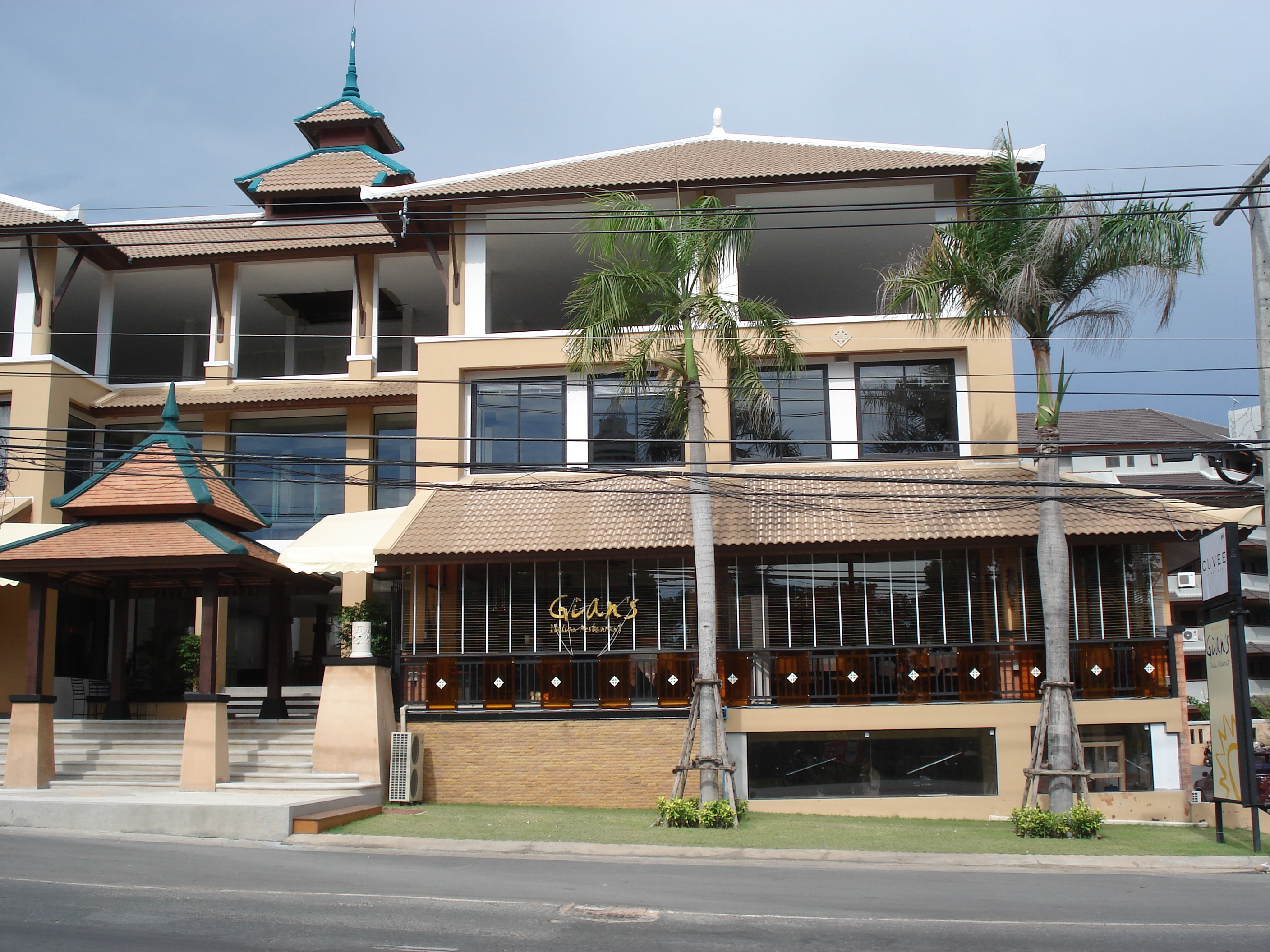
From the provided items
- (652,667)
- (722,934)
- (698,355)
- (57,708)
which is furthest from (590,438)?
(722,934)

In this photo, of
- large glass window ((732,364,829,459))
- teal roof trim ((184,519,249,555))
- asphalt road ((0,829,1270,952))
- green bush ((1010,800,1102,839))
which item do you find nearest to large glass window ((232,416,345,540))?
teal roof trim ((184,519,249,555))

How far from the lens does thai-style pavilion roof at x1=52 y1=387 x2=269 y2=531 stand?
2017 centimetres

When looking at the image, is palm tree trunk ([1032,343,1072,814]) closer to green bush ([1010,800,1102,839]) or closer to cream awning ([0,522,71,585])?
green bush ([1010,800,1102,839])

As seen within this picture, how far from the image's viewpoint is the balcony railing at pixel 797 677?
20.5 metres

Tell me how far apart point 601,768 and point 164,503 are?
873 cm

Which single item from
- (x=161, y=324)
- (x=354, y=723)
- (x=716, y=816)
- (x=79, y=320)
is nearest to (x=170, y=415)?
(x=354, y=723)

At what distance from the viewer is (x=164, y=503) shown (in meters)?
20.1

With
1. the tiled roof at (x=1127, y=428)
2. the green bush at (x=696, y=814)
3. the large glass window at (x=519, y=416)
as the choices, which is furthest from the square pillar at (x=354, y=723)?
the tiled roof at (x=1127, y=428)

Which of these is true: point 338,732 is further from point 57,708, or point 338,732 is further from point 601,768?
point 57,708

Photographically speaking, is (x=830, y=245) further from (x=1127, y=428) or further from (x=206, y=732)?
(x=1127, y=428)

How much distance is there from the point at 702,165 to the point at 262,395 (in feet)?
37.1

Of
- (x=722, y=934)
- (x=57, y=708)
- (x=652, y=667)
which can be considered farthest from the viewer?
(x=57, y=708)

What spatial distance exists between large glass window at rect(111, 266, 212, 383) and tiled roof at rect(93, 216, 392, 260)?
604mm

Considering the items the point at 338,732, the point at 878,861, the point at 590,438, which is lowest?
the point at 878,861
